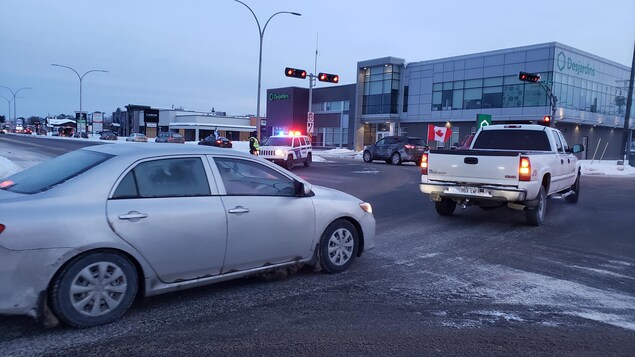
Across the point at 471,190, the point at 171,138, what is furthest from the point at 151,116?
the point at 471,190

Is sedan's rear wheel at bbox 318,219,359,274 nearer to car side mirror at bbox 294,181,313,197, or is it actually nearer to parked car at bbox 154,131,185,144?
car side mirror at bbox 294,181,313,197

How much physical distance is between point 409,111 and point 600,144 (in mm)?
19043

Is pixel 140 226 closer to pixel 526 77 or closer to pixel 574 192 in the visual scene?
pixel 574 192

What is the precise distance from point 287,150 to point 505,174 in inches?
621

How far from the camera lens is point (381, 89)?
56.2 meters

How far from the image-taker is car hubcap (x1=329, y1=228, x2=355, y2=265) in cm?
593

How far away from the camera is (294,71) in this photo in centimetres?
2970

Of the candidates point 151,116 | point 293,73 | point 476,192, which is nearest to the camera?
point 476,192

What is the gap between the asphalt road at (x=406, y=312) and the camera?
391 centimetres

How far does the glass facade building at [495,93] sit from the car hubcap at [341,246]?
36.5 metres

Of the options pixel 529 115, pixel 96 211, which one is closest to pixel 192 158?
pixel 96 211

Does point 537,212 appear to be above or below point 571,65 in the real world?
below

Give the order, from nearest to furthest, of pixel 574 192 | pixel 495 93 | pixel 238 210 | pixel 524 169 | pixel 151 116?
1. pixel 238 210
2. pixel 524 169
3. pixel 574 192
4. pixel 495 93
5. pixel 151 116

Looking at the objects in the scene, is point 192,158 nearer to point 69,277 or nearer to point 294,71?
point 69,277
